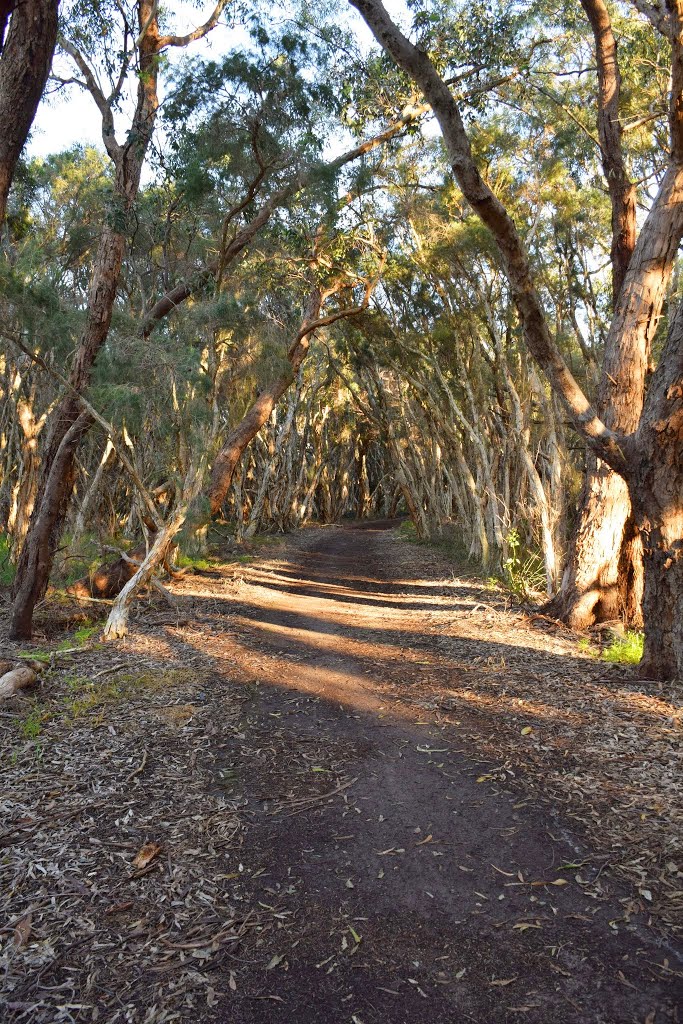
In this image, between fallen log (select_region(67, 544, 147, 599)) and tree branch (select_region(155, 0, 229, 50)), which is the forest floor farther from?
tree branch (select_region(155, 0, 229, 50))

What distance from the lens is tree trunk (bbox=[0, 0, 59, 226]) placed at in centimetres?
341

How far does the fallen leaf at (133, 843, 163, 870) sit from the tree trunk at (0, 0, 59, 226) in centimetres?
323

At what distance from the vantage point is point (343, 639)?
8.37m

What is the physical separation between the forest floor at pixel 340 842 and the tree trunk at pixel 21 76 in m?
3.29

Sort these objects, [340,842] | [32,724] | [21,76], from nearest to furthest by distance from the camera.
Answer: [21,76], [340,842], [32,724]

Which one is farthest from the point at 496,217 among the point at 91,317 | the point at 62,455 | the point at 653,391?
the point at 62,455

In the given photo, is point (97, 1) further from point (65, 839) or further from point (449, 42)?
point (65, 839)

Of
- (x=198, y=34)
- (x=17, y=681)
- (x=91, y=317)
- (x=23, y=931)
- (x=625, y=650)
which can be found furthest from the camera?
(x=198, y=34)

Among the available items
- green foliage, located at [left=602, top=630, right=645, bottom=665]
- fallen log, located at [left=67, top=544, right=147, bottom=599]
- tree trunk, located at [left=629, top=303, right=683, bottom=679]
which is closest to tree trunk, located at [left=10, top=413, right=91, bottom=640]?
fallen log, located at [left=67, top=544, right=147, bottom=599]

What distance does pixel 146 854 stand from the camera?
3572 mm

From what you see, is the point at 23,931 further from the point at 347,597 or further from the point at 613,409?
the point at 347,597

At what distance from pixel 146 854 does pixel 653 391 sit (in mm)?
5281

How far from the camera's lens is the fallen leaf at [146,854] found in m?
3.50

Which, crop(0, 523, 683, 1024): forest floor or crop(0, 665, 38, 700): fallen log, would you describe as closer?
crop(0, 523, 683, 1024): forest floor
